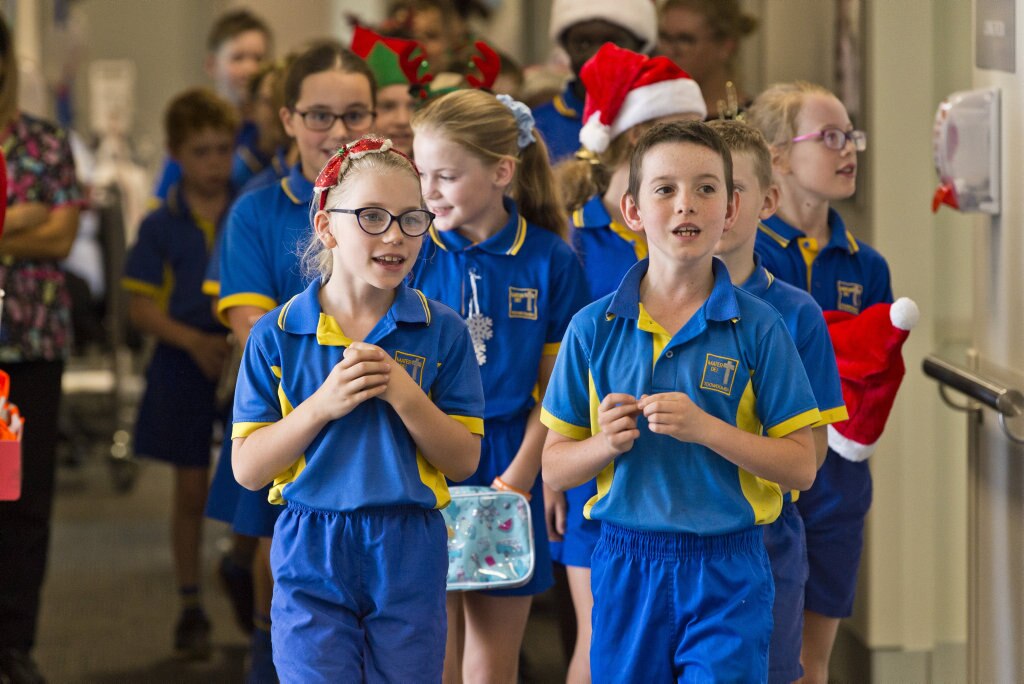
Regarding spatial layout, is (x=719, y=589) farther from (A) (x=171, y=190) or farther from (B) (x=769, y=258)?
(A) (x=171, y=190)

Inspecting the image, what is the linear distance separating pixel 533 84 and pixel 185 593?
1948 millimetres

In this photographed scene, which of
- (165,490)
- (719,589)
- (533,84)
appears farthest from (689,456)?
(165,490)

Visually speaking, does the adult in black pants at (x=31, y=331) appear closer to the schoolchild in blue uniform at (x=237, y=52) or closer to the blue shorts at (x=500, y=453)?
the blue shorts at (x=500, y=453)

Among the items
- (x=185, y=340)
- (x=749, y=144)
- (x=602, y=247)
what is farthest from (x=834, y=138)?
(x=185, y=340)

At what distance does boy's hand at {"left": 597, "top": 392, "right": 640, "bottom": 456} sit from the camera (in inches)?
77.2

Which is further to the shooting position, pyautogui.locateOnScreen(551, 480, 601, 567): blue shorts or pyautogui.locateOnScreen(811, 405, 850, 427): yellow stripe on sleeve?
pyautogui.locateOnScreen(551, 480, 601, 567): blue shorts

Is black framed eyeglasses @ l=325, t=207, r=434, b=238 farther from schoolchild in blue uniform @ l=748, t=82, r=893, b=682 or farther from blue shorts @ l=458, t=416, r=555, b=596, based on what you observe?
schoolchild in blue uniform @ l=748, t=82, r=893, b=682

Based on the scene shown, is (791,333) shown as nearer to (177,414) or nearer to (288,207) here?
(288,207)

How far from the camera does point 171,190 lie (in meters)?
4.27

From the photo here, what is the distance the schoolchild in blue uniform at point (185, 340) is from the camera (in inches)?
158

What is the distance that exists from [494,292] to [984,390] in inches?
37.7

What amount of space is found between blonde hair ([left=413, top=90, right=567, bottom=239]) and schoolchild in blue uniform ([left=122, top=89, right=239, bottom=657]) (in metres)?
1.51

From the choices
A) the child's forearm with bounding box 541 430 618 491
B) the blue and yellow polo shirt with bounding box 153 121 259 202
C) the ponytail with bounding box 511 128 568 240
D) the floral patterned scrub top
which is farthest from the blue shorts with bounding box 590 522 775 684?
the blue and yellow polo shirt with bounding box 153 121 259 202

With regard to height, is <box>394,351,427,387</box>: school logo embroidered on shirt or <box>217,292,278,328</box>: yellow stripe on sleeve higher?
<box>217,292,278,328</box>: yellow stripe on sleeve
